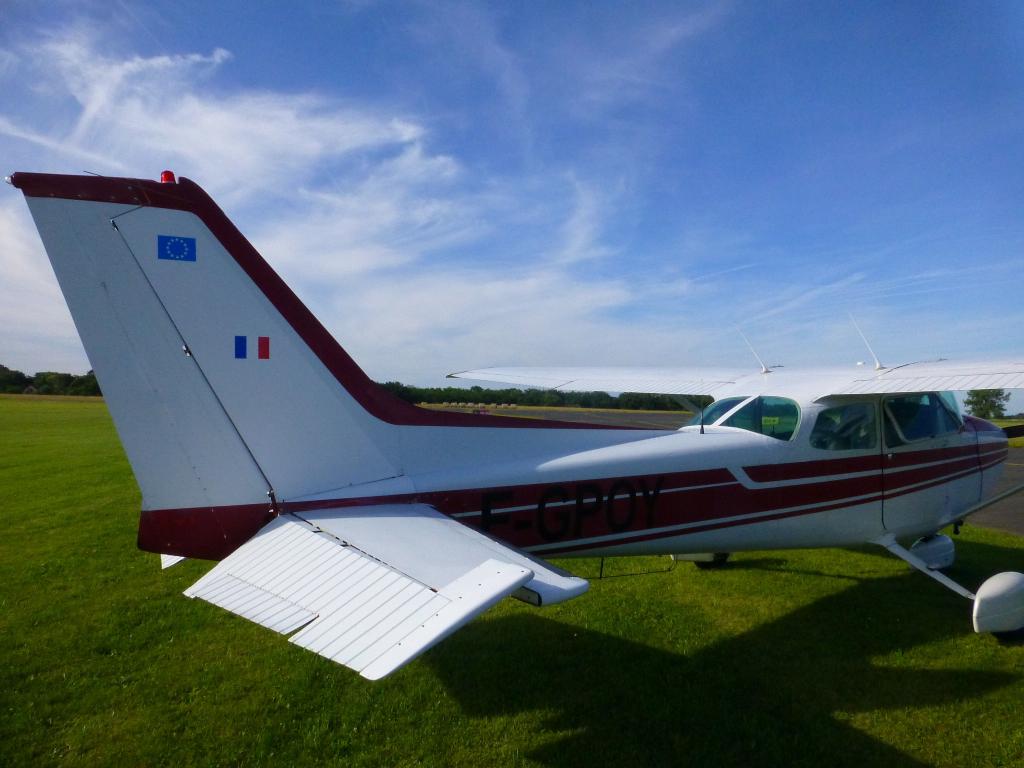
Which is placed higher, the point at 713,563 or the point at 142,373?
the point at 142,373

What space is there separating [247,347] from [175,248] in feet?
2.08

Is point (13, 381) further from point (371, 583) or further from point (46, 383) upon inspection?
point (371, 583)

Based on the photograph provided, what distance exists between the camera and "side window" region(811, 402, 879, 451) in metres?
5.22

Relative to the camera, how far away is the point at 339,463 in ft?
11.5

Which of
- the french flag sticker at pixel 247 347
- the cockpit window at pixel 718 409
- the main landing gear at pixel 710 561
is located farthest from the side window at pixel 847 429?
the french flag sticker at pixel 247 347

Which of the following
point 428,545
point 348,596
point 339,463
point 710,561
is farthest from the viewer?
point 710,561

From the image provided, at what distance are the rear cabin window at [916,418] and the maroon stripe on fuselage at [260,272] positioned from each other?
3665 millimetres

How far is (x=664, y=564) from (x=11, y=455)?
1980 cm

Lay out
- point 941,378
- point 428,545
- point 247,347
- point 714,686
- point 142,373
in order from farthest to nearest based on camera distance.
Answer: point 941,378 → point 714,686 → point 247,347 → point 142,373 → point 428,545

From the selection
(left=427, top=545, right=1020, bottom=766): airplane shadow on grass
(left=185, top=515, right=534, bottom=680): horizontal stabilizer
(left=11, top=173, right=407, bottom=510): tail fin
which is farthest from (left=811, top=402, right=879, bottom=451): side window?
(left=185, top=515, right=534, bottom=680): horizontal stabilizer

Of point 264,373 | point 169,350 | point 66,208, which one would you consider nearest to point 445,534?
point 264,373

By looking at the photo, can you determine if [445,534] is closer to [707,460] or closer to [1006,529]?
[707,460]

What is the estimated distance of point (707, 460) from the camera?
4637 millimetres

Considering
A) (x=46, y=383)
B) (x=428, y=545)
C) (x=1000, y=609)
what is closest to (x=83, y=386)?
(x=46, y=383)
